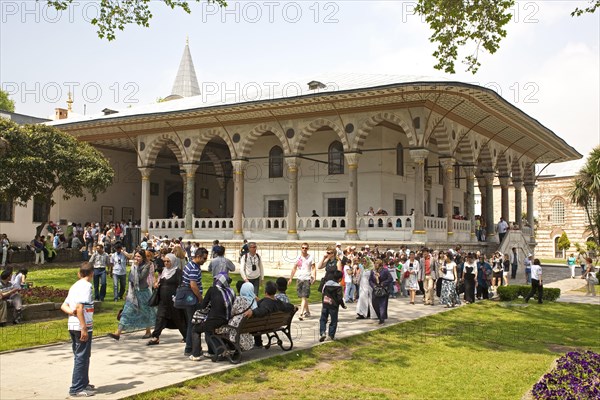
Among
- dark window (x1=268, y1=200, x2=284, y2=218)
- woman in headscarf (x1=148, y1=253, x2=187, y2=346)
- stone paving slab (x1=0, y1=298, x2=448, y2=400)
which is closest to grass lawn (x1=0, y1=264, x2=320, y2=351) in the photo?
stone paving slab (x1=0, y1=298, x2=448, y2=400)

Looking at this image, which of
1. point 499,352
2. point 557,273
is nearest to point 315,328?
point 499,352

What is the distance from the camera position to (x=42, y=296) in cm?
1209

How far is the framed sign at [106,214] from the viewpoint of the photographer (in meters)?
30.7

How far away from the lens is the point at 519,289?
1712 centimetres

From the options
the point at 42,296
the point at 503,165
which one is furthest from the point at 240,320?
the point at 503,165

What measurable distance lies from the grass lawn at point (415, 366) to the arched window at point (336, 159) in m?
14.5

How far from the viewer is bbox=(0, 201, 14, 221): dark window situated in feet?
86.6

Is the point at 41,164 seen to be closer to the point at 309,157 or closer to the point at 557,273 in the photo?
the point at 309,157

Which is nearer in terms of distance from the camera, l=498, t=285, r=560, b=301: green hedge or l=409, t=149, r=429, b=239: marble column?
l=498, t=285, r=560, b=301: green hedge

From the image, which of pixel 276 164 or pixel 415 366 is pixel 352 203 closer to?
pixel 276 164

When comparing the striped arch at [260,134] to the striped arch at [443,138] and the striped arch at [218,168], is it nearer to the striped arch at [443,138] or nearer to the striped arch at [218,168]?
the striped arch at [443,138]

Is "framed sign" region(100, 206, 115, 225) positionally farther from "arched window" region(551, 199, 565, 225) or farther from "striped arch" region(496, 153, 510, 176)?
"arched window" region(551, 199, 565, 225)

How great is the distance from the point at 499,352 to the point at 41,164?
1719 centimetres

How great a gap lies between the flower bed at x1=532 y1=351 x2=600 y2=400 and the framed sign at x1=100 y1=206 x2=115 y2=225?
2720 centimetres
